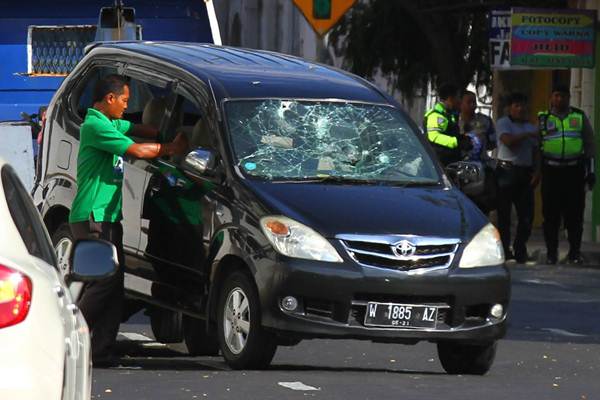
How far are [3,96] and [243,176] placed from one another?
8.39 m

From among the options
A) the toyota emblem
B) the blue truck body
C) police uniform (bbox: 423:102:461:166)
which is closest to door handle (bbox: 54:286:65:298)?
the toyota emblem

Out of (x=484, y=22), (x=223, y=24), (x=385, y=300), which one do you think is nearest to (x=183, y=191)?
(x=385, y=300)

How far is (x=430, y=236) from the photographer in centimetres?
1152

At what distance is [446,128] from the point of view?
2011 centimetres

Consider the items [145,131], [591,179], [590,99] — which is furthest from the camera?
[590,99]

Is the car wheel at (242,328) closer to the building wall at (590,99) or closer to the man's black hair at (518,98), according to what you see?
the man's black hair at (518,98)

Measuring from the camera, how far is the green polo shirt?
40.7 ft

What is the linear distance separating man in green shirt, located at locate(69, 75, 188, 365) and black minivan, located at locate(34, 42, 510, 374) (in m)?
0.23

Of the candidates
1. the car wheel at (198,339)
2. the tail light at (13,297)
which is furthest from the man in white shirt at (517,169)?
the tail light at (13,297)

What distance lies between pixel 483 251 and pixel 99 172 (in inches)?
91.5

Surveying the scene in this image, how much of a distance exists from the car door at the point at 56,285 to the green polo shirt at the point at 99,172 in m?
5.13

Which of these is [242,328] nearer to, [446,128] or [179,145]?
[179,145]

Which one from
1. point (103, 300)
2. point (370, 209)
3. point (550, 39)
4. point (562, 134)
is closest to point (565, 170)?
point (562, 134)

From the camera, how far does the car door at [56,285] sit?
20.6 feet
